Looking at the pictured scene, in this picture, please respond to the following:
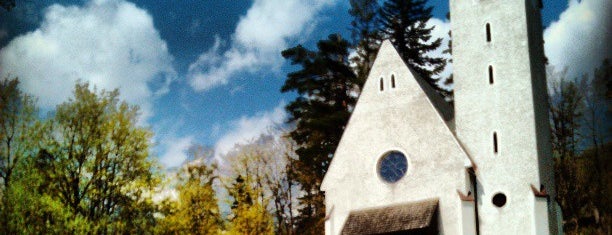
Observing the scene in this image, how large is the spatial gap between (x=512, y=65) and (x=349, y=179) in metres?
7.15

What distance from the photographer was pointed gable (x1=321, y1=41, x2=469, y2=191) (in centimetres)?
2517

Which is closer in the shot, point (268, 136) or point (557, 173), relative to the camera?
point (557, 173)

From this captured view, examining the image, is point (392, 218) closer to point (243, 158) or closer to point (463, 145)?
point (463, 145)

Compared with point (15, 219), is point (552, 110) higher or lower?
higher

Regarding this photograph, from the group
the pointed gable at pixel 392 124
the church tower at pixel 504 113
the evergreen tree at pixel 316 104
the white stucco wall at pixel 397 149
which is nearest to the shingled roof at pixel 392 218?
the white stucco wall at pixel 397 149

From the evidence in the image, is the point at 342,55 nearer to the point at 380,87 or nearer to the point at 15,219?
the point at 380,87

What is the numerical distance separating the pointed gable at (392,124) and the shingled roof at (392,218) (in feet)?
4.55

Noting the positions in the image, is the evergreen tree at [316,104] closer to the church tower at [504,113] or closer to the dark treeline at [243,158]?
the dark treeline at [243,158]

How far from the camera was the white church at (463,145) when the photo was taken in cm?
2370

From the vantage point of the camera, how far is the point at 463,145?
24922mm

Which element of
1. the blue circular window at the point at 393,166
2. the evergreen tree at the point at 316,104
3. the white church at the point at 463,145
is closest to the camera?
the white church at the point at 463,145

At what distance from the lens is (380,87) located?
27.0m

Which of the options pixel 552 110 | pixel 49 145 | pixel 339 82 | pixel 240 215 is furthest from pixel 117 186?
pixel 552 110

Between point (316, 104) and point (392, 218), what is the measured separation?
1357 centimetres
